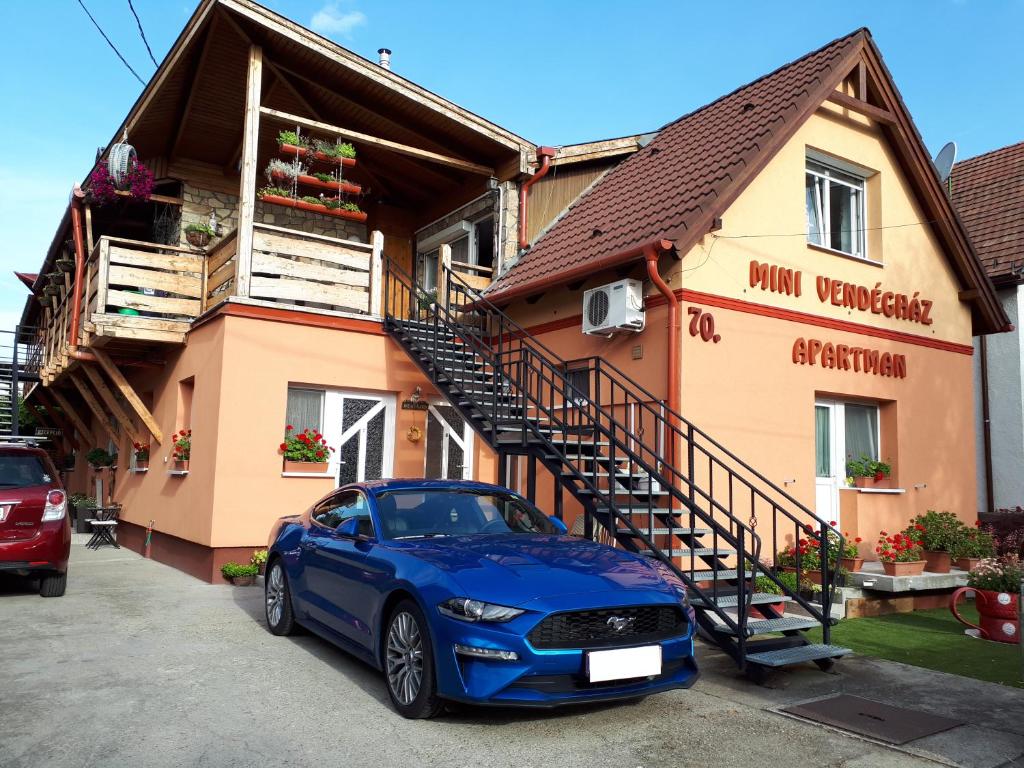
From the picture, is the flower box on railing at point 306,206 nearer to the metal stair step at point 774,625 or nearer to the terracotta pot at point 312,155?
the terracotta pot at point 312,155

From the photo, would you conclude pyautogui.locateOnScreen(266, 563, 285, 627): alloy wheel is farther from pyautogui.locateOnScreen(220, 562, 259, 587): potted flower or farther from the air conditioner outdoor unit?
the air conditioner outdoor unit

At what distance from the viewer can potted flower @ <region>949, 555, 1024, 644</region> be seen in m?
7.51

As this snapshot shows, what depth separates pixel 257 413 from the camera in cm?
1032

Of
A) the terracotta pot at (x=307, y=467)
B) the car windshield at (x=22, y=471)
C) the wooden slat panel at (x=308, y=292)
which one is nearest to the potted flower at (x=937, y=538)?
the terracotta pot at (x=307, y=467)

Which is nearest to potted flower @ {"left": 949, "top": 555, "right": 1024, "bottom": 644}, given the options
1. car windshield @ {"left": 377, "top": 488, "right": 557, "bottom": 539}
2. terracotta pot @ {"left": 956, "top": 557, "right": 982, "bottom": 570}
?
terracotta pot @ {"left": 956, "top": 557, "right": 982, "bottom": 570}

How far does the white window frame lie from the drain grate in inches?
265

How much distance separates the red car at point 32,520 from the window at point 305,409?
2.89 m

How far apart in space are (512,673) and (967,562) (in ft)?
25.3

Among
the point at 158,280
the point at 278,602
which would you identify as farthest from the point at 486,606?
the point at 158,280

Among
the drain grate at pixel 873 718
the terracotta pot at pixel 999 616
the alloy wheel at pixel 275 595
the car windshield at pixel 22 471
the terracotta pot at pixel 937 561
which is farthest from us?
the terracotta pot at pixel 937 561

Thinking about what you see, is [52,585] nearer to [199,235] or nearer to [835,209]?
[199,235]

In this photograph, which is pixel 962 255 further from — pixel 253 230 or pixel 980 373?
pixel 253 230

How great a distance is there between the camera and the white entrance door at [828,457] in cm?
1065

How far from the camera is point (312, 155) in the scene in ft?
38.4
